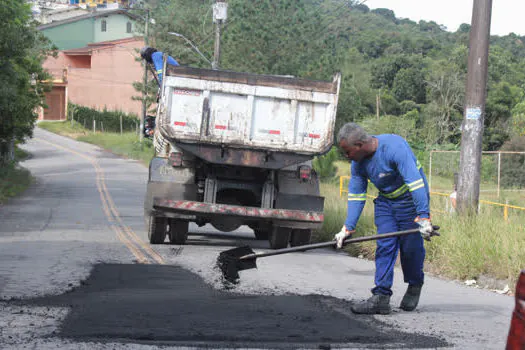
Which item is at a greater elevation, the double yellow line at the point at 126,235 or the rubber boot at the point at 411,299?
the rubber boot at the point at 411,299

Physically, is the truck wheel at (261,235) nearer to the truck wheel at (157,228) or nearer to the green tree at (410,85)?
the truck wheel at (157,228)

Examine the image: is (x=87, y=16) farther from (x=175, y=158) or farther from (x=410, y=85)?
(x=175, y=158)

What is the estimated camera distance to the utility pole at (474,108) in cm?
1159

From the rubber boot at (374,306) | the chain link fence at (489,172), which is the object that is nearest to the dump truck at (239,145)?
the rubber boot at (374,306)

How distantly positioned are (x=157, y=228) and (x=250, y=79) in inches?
107

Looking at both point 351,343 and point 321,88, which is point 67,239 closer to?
point 321,88

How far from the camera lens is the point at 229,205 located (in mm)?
11773

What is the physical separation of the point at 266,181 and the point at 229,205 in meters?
0.82

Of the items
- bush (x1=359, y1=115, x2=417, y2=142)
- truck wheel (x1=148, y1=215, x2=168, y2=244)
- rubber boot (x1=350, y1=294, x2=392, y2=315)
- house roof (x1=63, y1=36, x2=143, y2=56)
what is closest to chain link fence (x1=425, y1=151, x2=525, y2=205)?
bush (x1=359, y1=115, x2=417, y2=142)

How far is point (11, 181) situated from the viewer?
30312mm

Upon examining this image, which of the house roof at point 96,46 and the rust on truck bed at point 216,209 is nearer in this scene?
the rust on truck bed at point 216,209

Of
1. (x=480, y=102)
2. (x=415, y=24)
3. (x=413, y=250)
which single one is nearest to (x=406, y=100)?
(x=415, y=24)

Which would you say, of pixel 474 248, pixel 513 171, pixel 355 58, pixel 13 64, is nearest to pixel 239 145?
pixel 474 248

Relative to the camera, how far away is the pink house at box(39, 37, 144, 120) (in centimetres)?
7469
